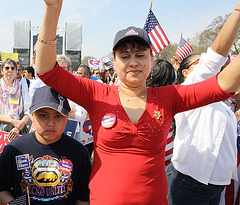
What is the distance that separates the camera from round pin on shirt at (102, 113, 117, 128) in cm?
137

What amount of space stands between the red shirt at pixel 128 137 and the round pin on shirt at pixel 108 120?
0.01m

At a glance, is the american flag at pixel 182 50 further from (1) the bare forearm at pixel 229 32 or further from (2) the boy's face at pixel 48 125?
(2) the boy's face at pixel 48 125

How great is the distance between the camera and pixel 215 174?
183cm

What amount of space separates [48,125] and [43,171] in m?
0.31

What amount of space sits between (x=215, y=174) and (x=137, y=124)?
91cm

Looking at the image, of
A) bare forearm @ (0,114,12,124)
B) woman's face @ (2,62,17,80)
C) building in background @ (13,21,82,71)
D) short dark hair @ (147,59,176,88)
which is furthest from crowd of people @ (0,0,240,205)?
building in background @ (13,21,82,71)

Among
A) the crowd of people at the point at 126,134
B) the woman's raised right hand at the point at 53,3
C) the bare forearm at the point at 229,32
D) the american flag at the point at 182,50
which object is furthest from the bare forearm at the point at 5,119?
the american flag at the point at 182,50

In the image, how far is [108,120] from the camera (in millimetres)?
1384

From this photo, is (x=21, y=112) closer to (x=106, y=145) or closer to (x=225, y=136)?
(x=106, y=145)

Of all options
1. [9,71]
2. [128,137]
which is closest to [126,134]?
[128,137]

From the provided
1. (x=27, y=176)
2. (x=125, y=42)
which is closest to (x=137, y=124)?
(x=125, y=42)

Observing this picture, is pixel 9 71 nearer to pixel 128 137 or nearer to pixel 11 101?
pixel 11 101

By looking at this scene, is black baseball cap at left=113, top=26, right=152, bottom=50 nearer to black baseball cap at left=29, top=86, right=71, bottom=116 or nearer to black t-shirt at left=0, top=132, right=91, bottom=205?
black baseball cap at left=29, top=86, right=71, bottom=116

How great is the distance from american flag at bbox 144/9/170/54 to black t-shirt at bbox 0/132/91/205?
12.9 ft
